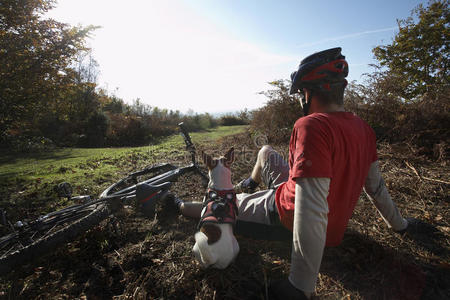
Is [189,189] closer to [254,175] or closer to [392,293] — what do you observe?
[254,175]

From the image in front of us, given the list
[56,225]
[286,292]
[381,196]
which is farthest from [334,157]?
[56,225]

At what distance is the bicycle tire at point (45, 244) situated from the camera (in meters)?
1.54

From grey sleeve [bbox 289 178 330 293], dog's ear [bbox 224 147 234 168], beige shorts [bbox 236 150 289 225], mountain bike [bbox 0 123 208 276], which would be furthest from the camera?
dog's ear [bbox 224 147 234 168]

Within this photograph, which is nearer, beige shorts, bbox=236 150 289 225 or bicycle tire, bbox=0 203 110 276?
bicycle tire, bbox=0 203 110 276

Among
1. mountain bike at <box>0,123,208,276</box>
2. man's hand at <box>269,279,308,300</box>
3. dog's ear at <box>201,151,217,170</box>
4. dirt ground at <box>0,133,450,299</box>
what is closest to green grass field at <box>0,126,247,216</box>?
mountain bike at <box>0,123,208,276</box>

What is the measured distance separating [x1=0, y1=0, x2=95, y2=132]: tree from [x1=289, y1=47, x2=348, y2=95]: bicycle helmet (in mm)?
7319

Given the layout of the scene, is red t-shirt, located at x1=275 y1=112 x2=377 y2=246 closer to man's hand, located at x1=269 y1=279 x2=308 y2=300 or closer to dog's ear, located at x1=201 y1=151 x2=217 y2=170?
man's hand, located at x1=269 y1=279 x2=308 y2=300

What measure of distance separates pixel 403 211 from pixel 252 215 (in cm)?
225

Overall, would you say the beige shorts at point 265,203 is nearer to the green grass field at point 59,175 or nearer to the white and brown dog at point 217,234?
the white and brown dog at point 217,234

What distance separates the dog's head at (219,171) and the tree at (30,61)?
257 inches

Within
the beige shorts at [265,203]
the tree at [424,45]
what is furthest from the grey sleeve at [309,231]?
the tree at [424,45]

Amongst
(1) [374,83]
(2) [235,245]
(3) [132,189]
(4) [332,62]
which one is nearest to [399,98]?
(1) [374,83]

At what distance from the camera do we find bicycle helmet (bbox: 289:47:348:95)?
1452mm

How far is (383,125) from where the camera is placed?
562 cm
